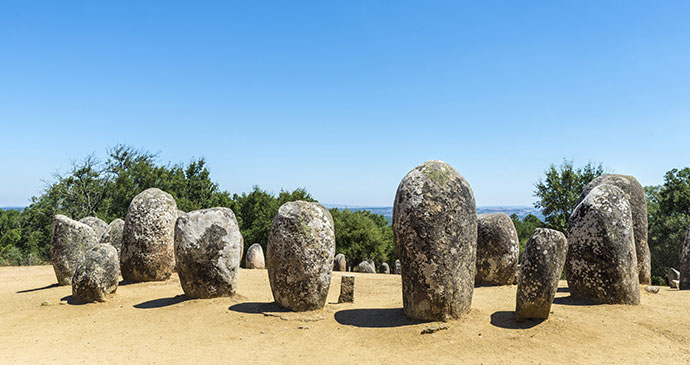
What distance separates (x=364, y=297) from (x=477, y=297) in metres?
3.17

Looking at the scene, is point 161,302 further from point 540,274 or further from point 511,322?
point 540,274

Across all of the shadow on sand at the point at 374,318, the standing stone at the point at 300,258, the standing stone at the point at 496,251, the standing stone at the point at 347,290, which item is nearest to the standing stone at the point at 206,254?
the standing stone at the point at 300,258

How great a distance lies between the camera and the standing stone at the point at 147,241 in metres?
13.8

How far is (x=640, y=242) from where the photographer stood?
13672 mm

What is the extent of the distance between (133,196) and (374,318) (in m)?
32.6

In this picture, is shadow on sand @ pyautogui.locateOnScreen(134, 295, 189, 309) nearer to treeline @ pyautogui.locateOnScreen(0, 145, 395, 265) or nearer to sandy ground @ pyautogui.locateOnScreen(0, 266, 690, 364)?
sandy ground @ pyautogui.locateOnScreen(0, 266, 690, 364)

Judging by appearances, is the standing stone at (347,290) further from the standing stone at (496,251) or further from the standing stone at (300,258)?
the standing stone at (496,251)

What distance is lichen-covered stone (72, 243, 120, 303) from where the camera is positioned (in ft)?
35.7

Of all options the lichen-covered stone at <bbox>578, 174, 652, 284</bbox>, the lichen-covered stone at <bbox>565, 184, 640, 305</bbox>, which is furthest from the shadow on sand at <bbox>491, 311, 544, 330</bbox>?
the lichen-covered stone at <bbox>578, 174, 652, 284</bbox>

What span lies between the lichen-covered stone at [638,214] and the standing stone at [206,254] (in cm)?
1078

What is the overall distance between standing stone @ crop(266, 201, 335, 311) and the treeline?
80.0 feet

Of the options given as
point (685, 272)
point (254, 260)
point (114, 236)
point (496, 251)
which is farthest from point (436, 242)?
point (254, 260)

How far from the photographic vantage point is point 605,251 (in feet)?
33.0

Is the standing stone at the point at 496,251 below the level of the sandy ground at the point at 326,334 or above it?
above
